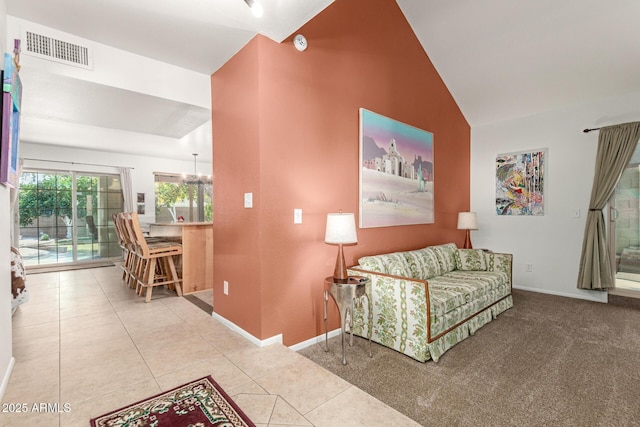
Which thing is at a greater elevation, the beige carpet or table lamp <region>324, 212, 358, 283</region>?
table lamp <region>324, 212, 358, 283</region>

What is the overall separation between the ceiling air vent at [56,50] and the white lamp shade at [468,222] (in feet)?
15.5

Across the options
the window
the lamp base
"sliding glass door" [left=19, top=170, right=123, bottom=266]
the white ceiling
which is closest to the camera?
the white ceiling

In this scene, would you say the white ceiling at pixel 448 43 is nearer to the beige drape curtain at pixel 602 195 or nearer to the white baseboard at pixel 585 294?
the beige drape curtain at pixel 602 195

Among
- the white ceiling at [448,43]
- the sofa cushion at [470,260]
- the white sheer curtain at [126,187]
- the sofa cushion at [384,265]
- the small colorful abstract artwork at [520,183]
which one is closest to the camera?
the white ceiling at [448,43]

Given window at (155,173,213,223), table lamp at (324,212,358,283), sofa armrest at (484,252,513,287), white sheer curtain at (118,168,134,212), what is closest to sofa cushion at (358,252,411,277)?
table lamp at (324,212,358,283)

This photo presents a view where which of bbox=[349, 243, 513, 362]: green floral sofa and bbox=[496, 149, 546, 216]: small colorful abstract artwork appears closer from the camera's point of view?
bbox=[349, 243, 513, 362]: green floral sofa

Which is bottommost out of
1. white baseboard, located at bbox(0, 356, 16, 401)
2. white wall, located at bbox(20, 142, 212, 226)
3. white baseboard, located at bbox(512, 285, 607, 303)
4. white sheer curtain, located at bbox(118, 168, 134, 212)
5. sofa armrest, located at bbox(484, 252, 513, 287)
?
white baseboard, located at bbox(512, 285, 607, 303)

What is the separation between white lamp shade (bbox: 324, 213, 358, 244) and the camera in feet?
8.01

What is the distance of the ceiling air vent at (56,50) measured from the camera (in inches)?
96.6

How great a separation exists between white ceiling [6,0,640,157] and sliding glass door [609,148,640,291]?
1.08m

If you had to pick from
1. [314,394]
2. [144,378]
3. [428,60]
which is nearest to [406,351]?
[314,394]

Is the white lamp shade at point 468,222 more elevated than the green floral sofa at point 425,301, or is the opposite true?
the white lamp shade at point 468,222

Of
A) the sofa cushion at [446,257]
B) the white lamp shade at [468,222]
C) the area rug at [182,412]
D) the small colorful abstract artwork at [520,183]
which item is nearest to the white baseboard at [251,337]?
the area rug at [182,412]

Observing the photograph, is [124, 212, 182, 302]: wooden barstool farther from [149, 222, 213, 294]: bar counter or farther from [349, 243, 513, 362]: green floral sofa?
[349, 243, 513, 362]: green floral sofa
